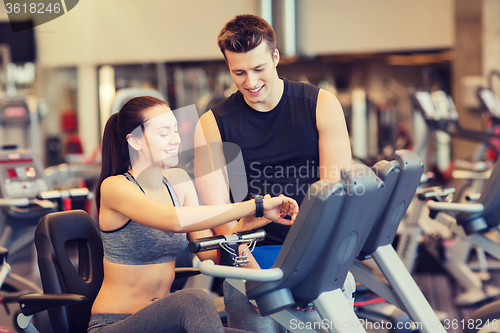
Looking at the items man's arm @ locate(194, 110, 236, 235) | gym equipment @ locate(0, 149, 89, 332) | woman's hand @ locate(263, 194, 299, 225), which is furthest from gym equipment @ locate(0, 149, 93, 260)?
woman's hand @ locate(263, 194, 299, 225)

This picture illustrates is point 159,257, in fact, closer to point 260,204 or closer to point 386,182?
point 260,204

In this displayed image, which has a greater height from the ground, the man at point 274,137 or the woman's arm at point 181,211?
the man at point 274,137

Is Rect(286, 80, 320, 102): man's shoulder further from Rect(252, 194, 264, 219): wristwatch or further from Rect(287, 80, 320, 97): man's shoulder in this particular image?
Rect(252, 194, 264, 219): wristwatch

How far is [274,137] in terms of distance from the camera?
160cm

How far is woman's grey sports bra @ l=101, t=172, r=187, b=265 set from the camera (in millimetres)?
1521

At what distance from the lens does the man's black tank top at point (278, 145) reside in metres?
1.58

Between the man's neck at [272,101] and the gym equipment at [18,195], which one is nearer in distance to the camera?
the man's neck at [272,101]

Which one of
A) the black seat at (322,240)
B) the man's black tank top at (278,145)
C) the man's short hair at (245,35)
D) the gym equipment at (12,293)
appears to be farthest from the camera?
the gym equipment at (12,293)

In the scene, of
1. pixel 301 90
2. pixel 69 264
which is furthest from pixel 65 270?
pixel 301 90

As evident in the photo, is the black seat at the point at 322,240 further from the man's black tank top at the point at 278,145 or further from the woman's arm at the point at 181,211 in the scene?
the man's black tank top at the point at 278,145

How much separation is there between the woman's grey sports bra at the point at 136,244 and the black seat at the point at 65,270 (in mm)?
218

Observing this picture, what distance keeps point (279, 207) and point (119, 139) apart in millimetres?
565

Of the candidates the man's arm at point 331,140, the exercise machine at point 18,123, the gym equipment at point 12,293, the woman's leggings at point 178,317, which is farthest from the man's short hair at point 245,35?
the exercise machine at point 18,123

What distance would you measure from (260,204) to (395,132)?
7.73 meters
